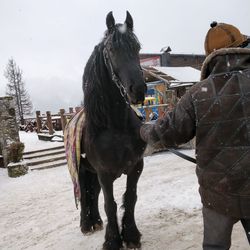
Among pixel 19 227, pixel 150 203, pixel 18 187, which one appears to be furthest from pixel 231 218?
pixel 18 187

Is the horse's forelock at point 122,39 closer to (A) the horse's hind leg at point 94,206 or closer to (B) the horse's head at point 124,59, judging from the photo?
(B) the horse's head at point 124,59

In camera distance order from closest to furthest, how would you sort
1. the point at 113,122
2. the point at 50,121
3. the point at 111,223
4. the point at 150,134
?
the point at 150,134 → the point at 113,122 → the point at 111,223 → the point at 50,121

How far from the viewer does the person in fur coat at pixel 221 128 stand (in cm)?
169

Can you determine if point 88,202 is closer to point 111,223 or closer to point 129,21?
point 111,223

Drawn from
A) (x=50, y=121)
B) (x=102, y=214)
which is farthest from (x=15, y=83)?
(x=102, y=214)

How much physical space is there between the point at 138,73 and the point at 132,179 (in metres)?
1.37

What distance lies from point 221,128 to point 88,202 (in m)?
2.76

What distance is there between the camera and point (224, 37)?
179 cm

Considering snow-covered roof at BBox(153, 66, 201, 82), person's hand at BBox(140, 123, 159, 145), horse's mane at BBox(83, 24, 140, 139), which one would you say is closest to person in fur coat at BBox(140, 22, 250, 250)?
person's hand at BBox(140, 123, 159, 145)

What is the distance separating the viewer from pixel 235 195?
1.74 m

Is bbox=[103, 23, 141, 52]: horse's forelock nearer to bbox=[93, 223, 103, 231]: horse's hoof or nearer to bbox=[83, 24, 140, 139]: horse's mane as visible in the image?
bbox=[83, 24, 140, 139]: horse's mane

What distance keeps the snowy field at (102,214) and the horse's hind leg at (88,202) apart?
12cm

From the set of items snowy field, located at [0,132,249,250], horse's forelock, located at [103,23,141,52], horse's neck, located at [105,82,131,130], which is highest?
horse's forelock, located at [103,23,141,52]

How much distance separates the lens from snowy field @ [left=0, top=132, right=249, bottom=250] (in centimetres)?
359
